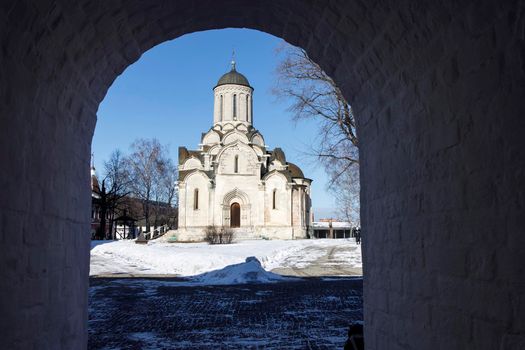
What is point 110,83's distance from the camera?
5359mm

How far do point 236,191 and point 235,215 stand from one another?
8.14ft

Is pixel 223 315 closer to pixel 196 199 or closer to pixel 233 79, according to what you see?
pixel 196 199

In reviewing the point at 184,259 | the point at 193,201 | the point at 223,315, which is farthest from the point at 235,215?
the point at 223,315

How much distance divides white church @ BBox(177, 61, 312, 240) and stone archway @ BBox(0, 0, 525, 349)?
129ft

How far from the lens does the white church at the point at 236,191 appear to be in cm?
4559

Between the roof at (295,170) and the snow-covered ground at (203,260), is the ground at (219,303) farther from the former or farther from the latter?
the roof at (295,170)

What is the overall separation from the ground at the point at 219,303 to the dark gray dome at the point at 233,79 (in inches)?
1127

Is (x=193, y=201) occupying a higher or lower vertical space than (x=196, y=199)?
lower

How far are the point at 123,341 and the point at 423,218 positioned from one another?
5.97 m

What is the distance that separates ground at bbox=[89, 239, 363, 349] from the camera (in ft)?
26.7

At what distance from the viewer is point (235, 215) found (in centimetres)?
4722

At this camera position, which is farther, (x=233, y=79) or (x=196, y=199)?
(x=233, y=79)

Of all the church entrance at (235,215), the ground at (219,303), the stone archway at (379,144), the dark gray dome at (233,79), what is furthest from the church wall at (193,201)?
the stone archway at (379,144)

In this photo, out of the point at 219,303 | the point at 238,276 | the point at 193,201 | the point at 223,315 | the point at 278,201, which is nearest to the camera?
the point at 223,315
